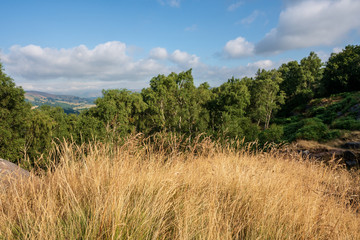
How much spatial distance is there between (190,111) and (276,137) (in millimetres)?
17057

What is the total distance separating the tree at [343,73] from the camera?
39.2m

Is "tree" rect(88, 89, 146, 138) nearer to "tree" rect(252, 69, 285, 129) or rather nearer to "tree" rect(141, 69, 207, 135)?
"tree" rect(141, 69, 207, 135)

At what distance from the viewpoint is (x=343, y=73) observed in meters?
41.4

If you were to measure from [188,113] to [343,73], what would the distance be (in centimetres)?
3700

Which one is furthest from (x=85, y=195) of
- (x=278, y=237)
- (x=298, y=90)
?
(x=298, y=90)

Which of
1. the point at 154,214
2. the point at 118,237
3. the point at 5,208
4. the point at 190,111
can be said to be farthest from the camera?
the point at 190,111

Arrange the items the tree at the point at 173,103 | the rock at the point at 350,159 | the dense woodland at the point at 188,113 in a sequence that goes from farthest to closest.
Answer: the tree at the point at 173,103, the dense woodland at the point at 188,113, the rock at the point at 350,159

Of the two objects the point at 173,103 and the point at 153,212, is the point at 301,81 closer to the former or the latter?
the point at 173,103

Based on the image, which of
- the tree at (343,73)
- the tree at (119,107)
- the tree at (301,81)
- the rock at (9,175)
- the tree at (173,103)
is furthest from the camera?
the tree at (301,81)

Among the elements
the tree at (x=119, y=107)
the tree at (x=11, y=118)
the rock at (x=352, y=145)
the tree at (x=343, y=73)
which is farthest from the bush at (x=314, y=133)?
the tree at (x=343, y=73)

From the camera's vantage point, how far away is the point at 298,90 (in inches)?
1987

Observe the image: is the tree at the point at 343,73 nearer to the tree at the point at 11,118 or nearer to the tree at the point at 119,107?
the tree at the point at 119,107

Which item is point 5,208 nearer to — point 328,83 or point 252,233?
point 252,233

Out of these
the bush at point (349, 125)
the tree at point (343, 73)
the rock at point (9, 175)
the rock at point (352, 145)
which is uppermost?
the tree at point (343, 73)
